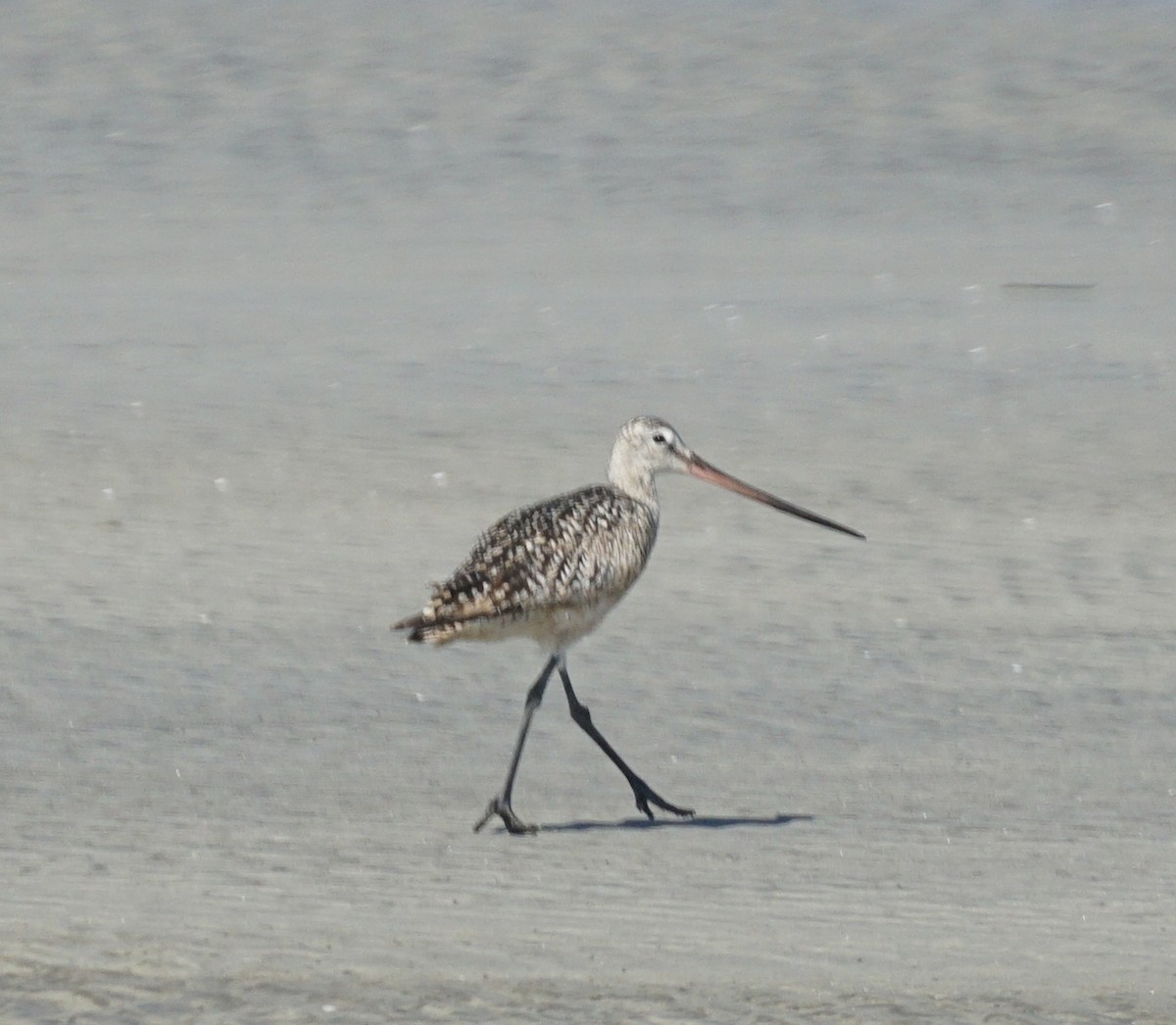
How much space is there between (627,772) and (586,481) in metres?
3.92

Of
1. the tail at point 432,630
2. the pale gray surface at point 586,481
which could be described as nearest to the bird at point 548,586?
the tail at point 432,630

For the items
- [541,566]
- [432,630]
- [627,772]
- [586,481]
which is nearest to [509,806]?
[627,772]

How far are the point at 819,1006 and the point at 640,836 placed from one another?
1.38 m

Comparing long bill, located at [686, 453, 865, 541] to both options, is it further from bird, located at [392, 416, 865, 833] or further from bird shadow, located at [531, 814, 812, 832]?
bird shadow, located at [531, 814, 812, 832]

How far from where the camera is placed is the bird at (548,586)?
6.17 metres

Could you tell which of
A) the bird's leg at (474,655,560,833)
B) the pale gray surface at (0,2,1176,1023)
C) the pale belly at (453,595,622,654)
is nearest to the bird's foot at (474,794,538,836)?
the bird's leg at (474,655,560,833)

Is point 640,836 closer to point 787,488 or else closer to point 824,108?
point 787,488

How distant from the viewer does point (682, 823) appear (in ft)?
21.0

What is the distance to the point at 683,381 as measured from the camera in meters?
11.8

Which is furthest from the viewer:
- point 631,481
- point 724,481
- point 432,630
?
point 724,481

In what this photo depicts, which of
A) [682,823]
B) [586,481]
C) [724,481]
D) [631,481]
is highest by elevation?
[631,481]

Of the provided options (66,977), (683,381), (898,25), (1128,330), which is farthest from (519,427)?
(898,25)

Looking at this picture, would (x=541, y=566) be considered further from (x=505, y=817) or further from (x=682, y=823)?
(x=682, y=823)

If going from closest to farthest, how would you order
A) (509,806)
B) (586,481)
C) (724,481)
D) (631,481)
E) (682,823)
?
(509,806)
(682,823)
(631,481)
(724,481)
(586,481)
